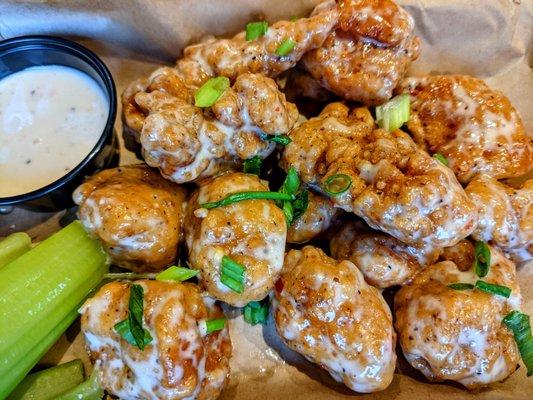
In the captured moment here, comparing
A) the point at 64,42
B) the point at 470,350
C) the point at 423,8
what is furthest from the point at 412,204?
the point at 64,42

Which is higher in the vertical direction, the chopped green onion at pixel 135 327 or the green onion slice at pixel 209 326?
the chopped green onion at pixel 135 327

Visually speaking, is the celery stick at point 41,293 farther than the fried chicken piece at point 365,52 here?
No

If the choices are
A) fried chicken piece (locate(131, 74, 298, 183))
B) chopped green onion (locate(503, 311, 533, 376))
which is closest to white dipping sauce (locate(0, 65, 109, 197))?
fried chicken piece (locate(131, 74, 298, 183))

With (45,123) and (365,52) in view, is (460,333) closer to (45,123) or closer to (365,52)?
(365,52)

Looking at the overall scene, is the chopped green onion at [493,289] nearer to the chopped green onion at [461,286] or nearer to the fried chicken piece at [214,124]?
the chopped green onion at [461,286]

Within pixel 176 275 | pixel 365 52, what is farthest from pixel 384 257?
pixel 365 52

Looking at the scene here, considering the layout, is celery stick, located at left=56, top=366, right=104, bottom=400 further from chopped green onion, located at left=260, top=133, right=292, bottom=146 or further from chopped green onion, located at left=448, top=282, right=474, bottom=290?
chopped green onion, located at left=448, top=282, right=474, bottom=290

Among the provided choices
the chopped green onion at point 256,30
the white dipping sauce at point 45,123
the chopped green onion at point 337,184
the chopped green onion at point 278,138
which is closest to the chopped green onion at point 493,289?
the chopped green onion at point 337,184

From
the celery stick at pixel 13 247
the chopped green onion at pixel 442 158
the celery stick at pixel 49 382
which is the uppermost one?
the chopped green onion at pixel 442 158
